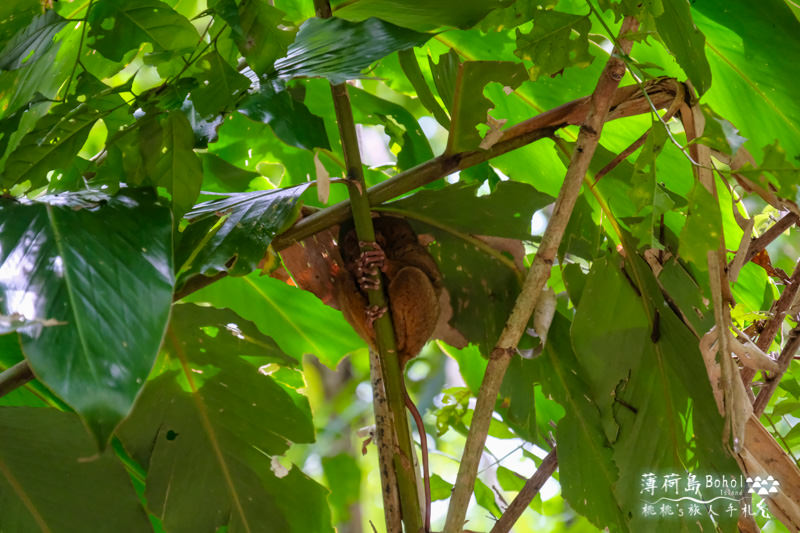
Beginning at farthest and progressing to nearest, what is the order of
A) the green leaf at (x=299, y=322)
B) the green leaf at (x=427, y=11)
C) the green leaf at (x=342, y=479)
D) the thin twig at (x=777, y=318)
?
the green leaf at (x=342, y=479)
the green leaf at (x=299, y=322)
the thin twig at (x=777, y=318)
the green leaf at (x=427, y=11)

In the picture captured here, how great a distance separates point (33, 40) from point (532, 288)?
0.65 m

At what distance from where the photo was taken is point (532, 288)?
0.84 meters

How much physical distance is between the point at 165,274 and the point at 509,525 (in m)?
0.63

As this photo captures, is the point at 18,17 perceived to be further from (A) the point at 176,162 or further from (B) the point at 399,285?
(B) the point at 399,285

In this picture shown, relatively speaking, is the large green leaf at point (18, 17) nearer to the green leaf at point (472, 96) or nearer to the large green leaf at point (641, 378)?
the green leaf at point (472, 96)

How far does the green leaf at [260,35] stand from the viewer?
2.42ft

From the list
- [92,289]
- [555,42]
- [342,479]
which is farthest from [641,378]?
[342,479]

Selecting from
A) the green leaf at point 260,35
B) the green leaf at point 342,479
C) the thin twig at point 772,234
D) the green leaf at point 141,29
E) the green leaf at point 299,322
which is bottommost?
the green leaf at point 342,479

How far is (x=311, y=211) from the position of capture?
102 cm

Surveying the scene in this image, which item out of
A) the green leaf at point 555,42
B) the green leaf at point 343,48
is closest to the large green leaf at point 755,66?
the green leaf at point 555,42

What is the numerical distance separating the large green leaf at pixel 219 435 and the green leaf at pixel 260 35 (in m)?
0.41

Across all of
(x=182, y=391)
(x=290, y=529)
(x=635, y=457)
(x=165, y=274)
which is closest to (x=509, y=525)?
(x=635, y=457)

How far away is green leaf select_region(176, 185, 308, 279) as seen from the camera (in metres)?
0.76

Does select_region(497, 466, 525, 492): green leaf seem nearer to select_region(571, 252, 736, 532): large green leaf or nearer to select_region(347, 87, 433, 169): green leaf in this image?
select_region(571, 252, 736, 532): large green leaf
